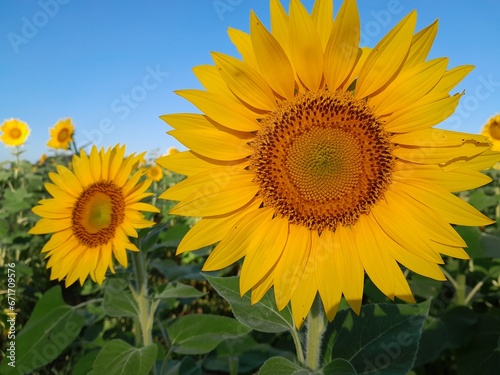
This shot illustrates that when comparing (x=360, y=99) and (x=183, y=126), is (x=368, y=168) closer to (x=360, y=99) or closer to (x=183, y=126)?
(x=360, y=99)

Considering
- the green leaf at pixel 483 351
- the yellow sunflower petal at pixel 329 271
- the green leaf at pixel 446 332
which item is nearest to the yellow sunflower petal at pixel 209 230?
the yellow sunflower petal at pixel 329 271

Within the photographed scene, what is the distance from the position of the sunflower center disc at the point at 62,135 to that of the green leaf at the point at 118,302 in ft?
20.2

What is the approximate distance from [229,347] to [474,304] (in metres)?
2.70

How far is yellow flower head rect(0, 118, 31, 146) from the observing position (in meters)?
10.2

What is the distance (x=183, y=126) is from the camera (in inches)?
62.1

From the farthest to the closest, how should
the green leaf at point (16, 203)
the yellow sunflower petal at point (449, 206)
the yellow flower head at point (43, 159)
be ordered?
the yellow flower head at point (43, 159), the green leaf at point (16, 203), the yellow sunflower petal at point (449, 206)

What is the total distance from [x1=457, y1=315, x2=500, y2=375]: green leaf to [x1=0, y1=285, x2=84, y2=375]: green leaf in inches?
102

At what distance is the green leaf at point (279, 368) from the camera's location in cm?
151

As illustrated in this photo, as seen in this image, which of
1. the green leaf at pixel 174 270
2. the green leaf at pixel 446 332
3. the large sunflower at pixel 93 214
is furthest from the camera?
the green leaf at pixel 174 270

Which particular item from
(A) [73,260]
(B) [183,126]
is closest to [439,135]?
(B) [183,126]

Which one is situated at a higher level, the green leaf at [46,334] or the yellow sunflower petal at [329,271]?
the yellow sunflower petal at [329,271]

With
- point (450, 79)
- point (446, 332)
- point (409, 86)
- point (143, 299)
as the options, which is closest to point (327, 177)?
point (409, 86)

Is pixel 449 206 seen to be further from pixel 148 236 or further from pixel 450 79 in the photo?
pixel 148 236

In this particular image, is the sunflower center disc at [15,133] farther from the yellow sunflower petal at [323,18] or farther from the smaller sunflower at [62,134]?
the yellow sunflower petal at [323,18]
